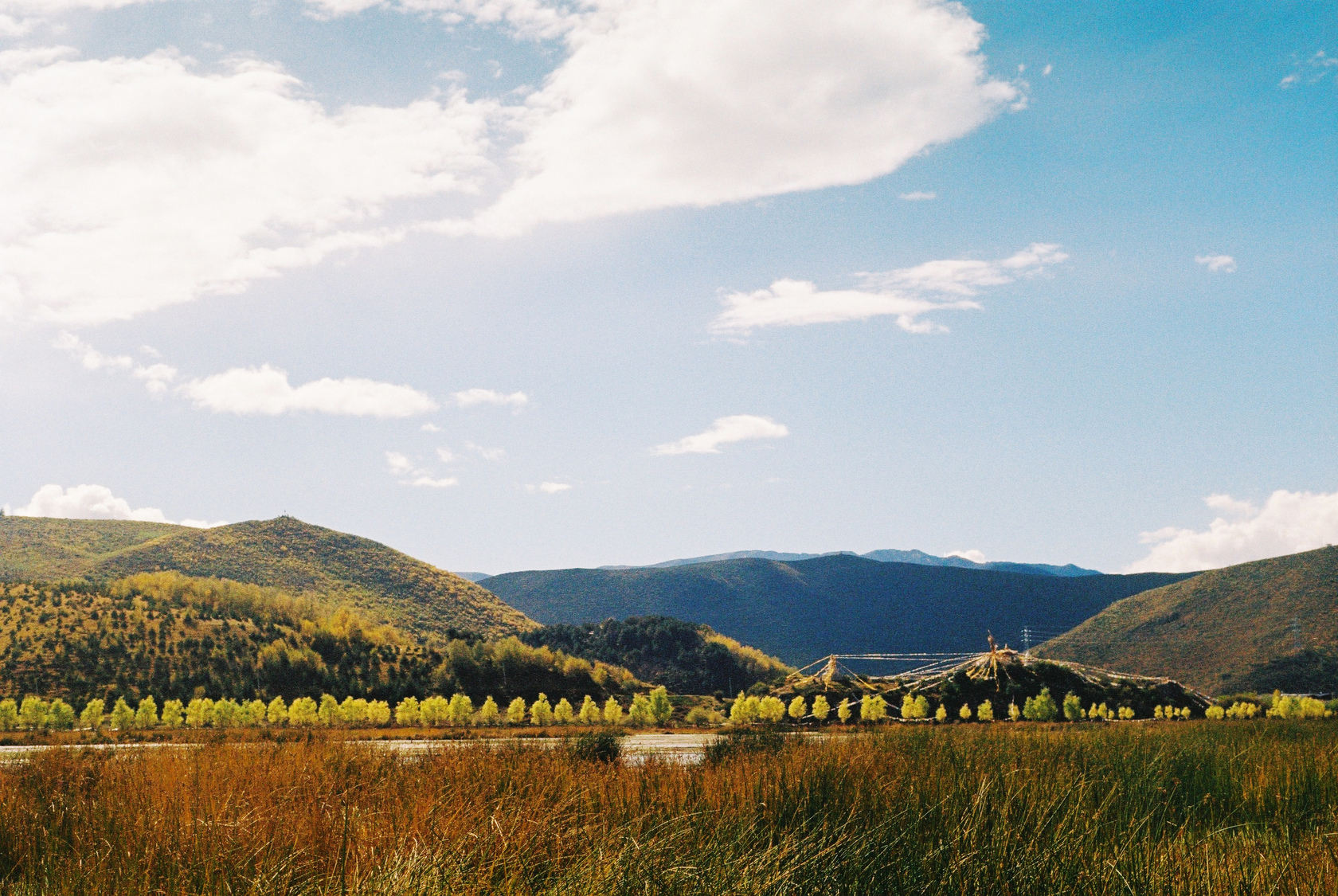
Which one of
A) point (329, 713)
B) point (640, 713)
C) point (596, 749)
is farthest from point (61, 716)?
point (596, 749)

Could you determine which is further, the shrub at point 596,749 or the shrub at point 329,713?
the shrub at point 329,713

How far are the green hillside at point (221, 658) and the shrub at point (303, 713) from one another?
10.2 meters

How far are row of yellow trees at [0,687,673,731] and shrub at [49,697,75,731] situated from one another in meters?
0.03

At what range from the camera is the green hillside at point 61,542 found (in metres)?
101

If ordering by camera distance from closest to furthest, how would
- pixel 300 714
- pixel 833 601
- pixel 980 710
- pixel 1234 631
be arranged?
pixel 980 710 < pixel 300 714 < pixel 1234 631 < pixel 833 601

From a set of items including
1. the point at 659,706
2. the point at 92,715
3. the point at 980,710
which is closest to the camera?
the point at 980,710

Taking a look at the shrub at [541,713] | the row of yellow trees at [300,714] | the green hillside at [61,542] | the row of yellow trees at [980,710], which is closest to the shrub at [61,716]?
the row of yellow trees at [300,714]

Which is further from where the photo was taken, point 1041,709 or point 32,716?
point 1041,709

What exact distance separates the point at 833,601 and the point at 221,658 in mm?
132837

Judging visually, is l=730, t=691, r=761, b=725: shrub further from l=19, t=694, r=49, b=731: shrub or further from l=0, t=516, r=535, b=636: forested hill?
l=0, t=516, r=535, b=636: forested hill

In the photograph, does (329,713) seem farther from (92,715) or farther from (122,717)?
(92,715)

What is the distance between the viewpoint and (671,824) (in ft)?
24.4

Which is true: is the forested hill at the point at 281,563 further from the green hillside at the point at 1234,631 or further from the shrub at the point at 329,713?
the green hillside at the point at 1234,631

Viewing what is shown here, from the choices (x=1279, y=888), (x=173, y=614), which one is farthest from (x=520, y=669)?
(x=1279, y=888)
